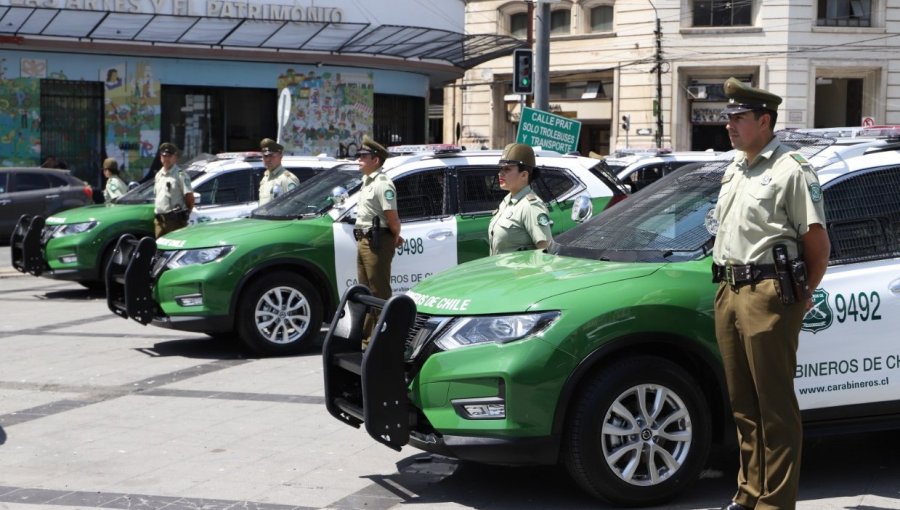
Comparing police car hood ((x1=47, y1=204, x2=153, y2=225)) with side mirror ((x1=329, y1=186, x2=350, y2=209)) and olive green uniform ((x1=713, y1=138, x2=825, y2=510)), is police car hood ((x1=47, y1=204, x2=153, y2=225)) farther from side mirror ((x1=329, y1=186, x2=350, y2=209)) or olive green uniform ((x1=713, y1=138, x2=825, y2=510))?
olive green uniform ((x1=713, y1=138, x2=825, y2=510))

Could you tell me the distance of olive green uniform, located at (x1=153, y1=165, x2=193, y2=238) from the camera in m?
13.8

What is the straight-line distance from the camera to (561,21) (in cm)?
4797

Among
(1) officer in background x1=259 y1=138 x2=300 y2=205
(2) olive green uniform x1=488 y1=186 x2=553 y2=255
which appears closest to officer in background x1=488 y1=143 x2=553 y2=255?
(2) olive green uniform x1=488 y1=186 x2=553 y2=255

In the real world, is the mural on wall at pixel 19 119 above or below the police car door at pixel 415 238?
above

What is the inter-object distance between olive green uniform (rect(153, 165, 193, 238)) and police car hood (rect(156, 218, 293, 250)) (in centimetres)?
303

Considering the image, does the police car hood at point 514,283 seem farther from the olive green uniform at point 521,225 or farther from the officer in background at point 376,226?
the officer in background at point 376,226

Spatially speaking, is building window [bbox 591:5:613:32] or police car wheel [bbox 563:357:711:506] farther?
building window [bbox 591:5:613:32]

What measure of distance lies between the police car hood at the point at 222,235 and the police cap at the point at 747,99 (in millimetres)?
5914

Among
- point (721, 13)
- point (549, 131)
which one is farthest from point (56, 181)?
point (721, 13)

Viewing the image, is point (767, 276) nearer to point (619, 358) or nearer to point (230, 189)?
point (619, 358)

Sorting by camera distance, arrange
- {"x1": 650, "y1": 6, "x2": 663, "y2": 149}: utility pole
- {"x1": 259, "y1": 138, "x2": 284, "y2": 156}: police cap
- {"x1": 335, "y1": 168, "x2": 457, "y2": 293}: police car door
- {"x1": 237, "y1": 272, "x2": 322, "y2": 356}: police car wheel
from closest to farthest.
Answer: {"x1": 237, "y1": 272, "x2": 322, "y2": 356}: police car wheel → {"x1": 335, "y1": 168, "x2": 457, "y2": 293}: police car door → {"x1": 259, "y1": 138, "x2": 284, "y2": 156}: police cap → {"x1": 650, "y1": 6, "x2": 663, "y2": 149}: utility pole

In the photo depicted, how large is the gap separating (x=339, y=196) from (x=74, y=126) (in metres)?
19.7

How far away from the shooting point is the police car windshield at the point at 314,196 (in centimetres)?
1102

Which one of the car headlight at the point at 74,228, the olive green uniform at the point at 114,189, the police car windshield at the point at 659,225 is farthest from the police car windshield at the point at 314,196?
the olive green uniform at the point at 114,189
